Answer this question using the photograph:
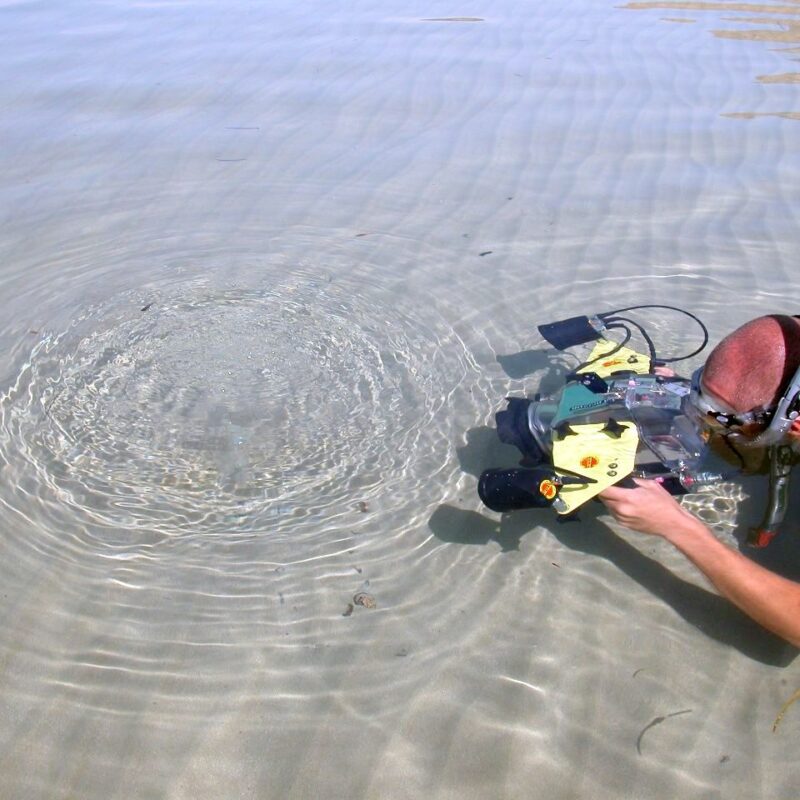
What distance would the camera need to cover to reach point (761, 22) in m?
8.43

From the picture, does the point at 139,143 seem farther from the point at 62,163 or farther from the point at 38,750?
the point at 38,750

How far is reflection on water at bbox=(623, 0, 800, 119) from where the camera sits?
23.1 ft

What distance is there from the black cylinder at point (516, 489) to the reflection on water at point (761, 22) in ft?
18.7

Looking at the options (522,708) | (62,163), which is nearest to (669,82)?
(62,163)

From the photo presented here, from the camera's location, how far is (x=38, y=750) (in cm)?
233

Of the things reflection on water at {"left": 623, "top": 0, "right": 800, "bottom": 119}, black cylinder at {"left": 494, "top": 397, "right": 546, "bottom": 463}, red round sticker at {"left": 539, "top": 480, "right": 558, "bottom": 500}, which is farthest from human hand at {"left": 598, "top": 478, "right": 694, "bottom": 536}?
reflection on water at {"left": 623, "top": 0, "right": 800, "bottom": 119}

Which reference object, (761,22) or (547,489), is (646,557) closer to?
(547,489)

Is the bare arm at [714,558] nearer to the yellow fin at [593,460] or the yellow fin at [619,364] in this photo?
the yellow fin at [593,460]

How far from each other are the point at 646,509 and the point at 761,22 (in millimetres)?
7688

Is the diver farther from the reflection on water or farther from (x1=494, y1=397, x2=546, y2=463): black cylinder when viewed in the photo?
the reflection on water

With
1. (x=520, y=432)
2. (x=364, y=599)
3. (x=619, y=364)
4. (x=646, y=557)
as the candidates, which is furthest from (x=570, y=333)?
(x=364, y=599)

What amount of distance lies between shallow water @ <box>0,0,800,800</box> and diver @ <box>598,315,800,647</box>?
0.27 m

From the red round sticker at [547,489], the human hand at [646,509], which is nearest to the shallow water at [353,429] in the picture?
the human hand at [646,509]

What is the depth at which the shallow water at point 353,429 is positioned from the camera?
7.85ft
